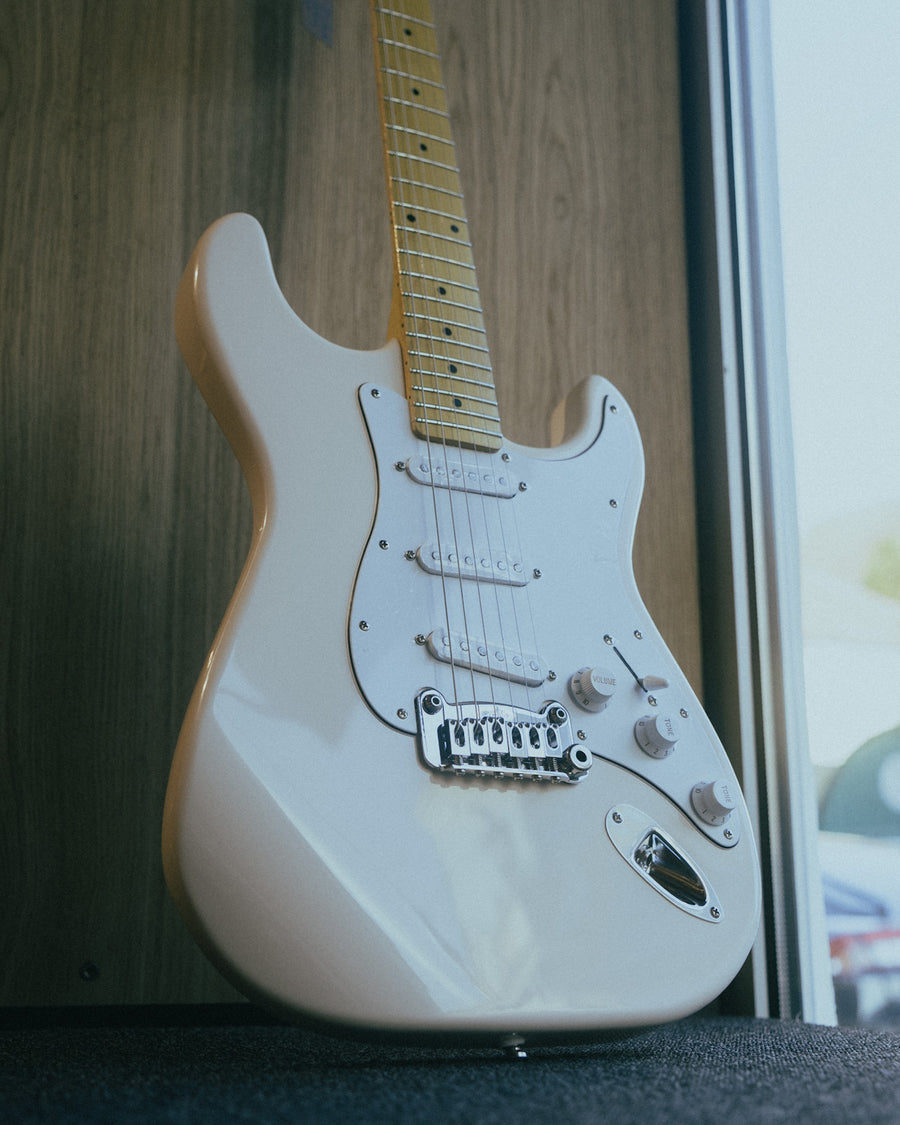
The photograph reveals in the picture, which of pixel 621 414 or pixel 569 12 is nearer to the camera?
pixel 621 414

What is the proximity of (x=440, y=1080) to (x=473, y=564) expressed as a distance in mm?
398

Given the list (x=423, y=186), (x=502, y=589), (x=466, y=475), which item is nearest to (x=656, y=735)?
(x=502, y=589)

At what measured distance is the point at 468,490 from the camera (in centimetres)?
87

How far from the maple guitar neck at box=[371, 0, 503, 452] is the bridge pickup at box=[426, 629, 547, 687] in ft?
0.66

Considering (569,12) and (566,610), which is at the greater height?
(569,12)

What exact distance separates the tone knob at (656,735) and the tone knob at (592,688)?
0.04m

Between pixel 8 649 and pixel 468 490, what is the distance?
502 millimetres

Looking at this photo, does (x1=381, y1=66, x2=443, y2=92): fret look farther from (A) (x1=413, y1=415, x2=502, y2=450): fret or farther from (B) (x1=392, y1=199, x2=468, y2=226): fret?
(A) (x1=413, y1=415, x2=502, y2=450): fret

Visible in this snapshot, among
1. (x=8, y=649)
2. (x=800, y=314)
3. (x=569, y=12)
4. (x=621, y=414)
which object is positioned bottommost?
(x=8, y=649)

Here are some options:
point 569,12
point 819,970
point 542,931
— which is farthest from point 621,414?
point 569,12

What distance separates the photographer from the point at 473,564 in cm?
83

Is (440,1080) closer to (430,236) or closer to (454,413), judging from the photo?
(454,413)

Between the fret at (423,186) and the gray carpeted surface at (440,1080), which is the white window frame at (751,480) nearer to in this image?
the gray carpeted surface at (440,1080)

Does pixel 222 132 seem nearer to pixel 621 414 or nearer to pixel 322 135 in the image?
pixel 322 135
